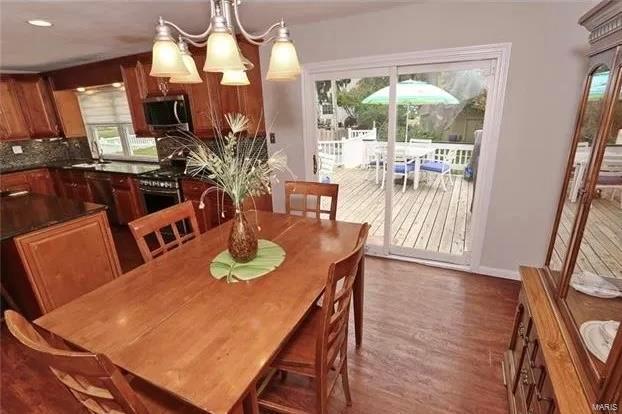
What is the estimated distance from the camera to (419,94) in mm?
2684

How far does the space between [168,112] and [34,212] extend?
68.3 inches

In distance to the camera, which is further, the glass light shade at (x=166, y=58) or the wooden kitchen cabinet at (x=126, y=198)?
the wooden kitchen cabinet at (x=126, y=198)

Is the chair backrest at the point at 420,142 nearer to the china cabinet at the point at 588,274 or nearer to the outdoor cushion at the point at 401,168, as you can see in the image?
the outdoor cushion at the point at 401,168

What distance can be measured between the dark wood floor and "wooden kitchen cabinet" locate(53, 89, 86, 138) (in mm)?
3680

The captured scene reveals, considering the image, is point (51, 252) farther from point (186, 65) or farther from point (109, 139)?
point (109, 139)

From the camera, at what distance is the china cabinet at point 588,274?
98cm

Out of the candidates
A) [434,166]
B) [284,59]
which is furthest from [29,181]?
[434,166]

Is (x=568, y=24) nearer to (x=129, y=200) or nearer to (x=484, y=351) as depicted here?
(x=484, y=351)

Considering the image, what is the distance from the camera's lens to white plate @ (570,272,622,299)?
1157mm

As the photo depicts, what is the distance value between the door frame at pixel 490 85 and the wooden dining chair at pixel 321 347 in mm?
1671

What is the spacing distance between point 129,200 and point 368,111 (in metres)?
3.31

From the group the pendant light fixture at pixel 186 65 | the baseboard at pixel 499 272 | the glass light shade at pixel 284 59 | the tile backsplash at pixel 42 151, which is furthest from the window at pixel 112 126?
the baseboard at pixel 499 272

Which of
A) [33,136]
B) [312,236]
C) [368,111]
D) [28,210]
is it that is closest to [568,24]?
[368,111]

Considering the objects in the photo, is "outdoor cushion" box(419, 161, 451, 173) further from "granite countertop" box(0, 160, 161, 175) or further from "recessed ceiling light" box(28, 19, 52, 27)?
"recessed ceiling light" box(28, 19, 52, 27)
